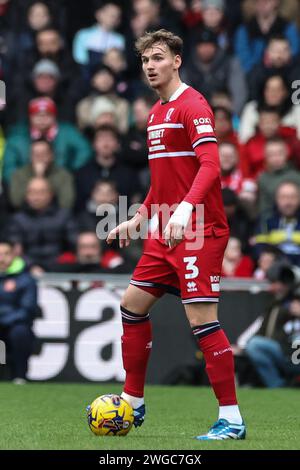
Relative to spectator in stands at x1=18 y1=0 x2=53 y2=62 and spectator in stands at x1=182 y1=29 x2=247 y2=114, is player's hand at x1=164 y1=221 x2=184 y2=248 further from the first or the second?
spectator in stands at x1=18 y1=0 x2=53 y2=62

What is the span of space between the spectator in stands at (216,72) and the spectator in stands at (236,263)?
10.6 feet

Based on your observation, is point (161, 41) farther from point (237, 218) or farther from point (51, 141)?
point (51, 141)

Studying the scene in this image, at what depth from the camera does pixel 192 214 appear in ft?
23.7

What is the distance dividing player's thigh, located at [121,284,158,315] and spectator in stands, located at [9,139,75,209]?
713 cm

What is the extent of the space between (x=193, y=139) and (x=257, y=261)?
6.37m

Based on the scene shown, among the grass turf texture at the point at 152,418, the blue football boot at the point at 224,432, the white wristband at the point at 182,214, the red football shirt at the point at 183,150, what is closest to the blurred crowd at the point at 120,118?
the grass turf texture at the point at 152,418

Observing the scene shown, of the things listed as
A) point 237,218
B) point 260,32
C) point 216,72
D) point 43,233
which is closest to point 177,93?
point 237,218

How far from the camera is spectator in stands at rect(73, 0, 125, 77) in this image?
16.8 meters

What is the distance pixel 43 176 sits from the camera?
48.0 feet

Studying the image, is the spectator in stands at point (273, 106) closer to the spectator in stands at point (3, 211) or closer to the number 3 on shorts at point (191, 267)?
the spectator in stands at point (3, 211)

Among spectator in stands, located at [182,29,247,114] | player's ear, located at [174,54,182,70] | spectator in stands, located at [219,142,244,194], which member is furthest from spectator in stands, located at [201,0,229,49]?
player's ear, located at [174,54,182,70]

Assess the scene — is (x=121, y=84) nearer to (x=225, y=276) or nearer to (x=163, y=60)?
(x=225, y=276)

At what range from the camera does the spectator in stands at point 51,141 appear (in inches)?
600
